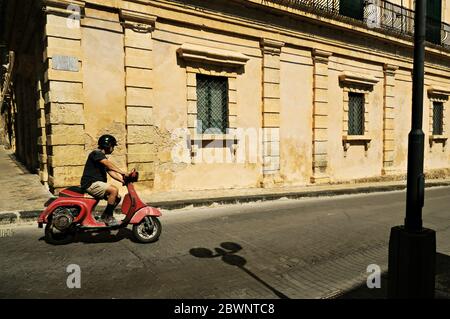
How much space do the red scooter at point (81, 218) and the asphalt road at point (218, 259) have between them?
0.18 metres

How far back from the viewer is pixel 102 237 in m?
5.57

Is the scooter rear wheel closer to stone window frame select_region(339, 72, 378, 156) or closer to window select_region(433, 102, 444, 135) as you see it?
stone window frame select_region(339, 72, 378, 156)

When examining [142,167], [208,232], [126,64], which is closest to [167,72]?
[126,64]

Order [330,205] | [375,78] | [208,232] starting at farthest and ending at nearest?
[375,78] < [330,205] < [208,232]

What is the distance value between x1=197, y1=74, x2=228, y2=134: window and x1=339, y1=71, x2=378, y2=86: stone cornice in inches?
207

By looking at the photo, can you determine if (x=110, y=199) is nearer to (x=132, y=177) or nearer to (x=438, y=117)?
(x=132, y=177)

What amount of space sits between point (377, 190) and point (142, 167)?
8618 millimetres

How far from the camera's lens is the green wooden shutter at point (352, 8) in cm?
1278

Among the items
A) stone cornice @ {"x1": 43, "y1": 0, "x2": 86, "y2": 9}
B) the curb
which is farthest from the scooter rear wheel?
stone cornice @ {"x1": 43, "y1": 0, "x2": 86, "y2": 9}

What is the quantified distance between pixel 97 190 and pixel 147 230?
3.43 feet

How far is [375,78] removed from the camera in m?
13.8

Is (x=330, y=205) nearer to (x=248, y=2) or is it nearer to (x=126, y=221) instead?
(x=126, y=221)

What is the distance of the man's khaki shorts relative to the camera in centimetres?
516
